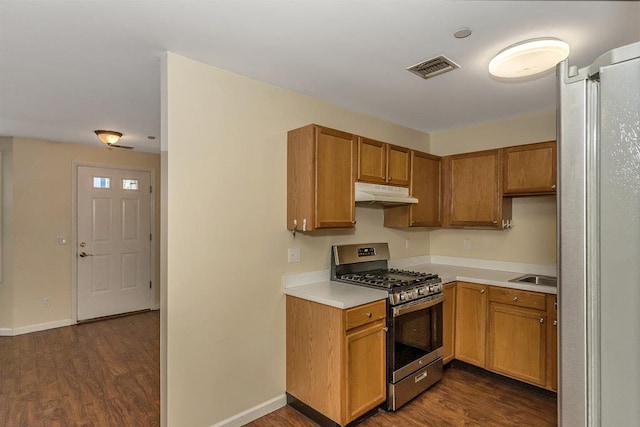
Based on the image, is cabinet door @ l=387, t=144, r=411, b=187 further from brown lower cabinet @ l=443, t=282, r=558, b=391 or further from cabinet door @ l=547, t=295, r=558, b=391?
cabinet door @ l=547, t=295, r=558, b=391

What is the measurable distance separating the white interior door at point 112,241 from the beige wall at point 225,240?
3525 millimetres

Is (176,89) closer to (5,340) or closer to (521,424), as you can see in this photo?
(521,424)

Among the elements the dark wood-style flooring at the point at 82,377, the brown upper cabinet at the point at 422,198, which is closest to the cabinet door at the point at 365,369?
the brown upper cabinet at the point at 422,198

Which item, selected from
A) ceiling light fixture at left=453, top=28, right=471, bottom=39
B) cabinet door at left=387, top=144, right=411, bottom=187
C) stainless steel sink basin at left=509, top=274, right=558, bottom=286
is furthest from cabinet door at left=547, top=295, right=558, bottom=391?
ceiling light fixture at left=453, top=28, right=471, bottom=39

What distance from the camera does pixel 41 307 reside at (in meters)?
4.46

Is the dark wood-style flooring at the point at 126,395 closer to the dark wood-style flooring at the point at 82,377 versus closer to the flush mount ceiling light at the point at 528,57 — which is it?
the dark wood-style flooring at the point at 82,377

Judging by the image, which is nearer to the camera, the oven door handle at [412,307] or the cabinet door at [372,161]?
the oven door handle at [412,307]

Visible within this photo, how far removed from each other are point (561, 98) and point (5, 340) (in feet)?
18.9

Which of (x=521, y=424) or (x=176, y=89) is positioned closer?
(x=176, y=89)

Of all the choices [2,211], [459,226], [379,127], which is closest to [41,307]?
[2,211]

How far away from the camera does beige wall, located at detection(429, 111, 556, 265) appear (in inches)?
130

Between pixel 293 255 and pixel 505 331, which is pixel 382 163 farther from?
Answer: pixel 505 331

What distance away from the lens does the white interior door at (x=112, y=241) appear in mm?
4762

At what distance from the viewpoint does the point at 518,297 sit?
114 inches
